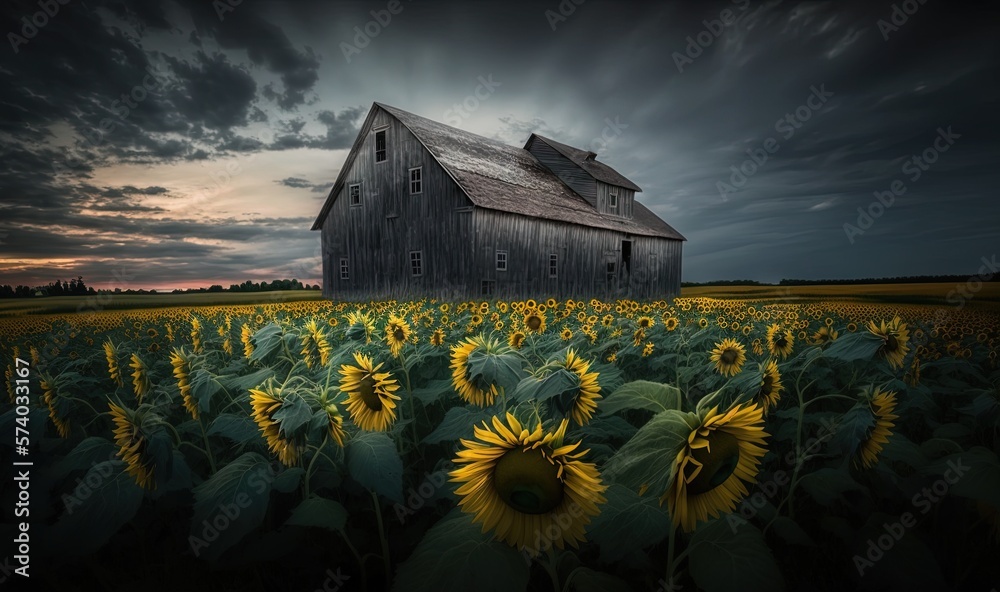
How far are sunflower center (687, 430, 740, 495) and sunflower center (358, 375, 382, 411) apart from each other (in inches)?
64.3

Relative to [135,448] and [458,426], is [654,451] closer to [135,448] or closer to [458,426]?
[458,426]

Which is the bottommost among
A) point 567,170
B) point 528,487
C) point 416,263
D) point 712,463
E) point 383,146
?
point 528,487

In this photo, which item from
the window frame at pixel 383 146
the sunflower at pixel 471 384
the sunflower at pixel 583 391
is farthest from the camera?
the window frame at pixel 383 146

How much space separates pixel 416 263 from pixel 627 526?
18304 millimetres

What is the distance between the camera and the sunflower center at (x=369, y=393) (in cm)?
228

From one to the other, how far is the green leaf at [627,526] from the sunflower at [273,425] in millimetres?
1334

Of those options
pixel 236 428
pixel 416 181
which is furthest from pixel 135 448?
pixel 416 181

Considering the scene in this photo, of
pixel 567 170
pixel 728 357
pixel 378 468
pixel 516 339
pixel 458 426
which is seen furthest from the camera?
pixel 567 170

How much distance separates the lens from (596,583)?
46.5 inches

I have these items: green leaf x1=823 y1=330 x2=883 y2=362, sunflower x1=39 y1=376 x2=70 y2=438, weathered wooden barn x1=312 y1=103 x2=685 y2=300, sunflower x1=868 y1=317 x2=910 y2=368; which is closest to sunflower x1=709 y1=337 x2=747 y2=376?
sunflower x1=868 y1=317 x2=910 y2=368

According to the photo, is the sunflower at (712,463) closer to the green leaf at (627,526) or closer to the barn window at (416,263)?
the green leaf at (627,526)

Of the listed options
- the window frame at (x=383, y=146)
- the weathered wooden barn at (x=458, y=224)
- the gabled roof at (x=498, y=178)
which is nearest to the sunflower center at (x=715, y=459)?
the gabled roof at (x=498, y=178)

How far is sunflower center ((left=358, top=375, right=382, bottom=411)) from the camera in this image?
228cm

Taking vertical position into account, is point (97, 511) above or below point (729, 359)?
below
